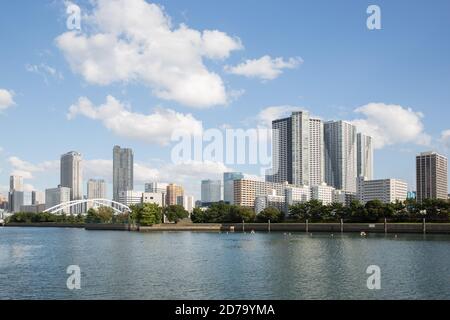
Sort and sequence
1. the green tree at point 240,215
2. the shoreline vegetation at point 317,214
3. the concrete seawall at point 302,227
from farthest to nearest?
the green tree at point 240,215
the shoreline vegetation at point 317,214
the concrete seawall at point 302,227

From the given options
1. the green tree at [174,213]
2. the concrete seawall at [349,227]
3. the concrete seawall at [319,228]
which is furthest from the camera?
the green tree at [174,213]

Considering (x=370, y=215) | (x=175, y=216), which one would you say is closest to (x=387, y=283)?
(x=370, y=215)

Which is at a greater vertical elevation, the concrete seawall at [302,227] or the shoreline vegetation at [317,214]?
the shoreline vegetation at [317,214]

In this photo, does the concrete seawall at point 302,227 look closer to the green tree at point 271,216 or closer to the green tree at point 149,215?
the green tree at point 149,215

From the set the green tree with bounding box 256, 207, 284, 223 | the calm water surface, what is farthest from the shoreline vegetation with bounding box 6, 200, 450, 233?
the calm water surface

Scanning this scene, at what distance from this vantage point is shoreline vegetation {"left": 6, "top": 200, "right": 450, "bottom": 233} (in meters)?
130

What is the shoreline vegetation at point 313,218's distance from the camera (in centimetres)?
13050

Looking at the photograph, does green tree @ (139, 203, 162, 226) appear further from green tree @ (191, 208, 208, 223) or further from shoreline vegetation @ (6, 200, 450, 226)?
green tree @ (191, 208, 208, 223)

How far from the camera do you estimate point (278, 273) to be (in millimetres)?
48812

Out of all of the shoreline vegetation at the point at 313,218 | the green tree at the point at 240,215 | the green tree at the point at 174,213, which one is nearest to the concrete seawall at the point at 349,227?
the shoreline vegetation at the point at 313,218

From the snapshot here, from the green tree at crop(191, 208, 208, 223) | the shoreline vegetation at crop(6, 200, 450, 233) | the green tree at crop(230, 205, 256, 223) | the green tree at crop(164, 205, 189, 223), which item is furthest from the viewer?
the green tree at crop(164, 205, 189, 223)

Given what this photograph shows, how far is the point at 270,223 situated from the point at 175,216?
39819 mm

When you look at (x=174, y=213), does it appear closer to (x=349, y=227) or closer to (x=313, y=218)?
(x=313, y=218)
